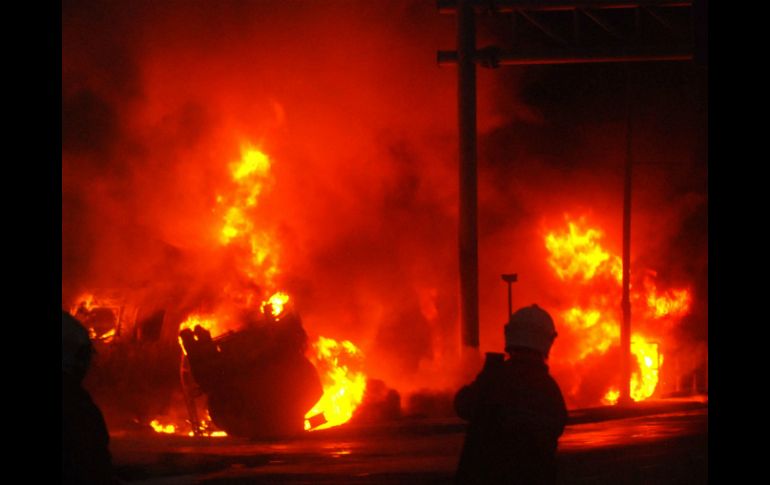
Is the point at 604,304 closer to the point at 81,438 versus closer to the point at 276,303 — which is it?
the point at 276,303

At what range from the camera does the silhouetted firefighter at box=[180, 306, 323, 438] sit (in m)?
19.8

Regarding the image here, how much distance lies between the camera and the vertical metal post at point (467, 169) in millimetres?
20984

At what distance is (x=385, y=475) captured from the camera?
48.1 feet

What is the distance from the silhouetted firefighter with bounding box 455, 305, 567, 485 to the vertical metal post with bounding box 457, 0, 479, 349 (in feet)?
50.9

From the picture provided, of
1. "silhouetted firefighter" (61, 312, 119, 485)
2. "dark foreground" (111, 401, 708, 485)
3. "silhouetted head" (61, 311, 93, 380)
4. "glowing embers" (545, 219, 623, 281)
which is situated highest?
"glowing embers" (545, 219, 623, 281)

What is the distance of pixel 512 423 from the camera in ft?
18.7

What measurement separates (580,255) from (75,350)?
77.4ft

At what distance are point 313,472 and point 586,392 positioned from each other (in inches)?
510

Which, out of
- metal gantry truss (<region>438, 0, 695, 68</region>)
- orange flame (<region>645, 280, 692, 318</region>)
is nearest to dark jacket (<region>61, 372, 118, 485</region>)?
metal gantry truss (<region>438, 0, 695, 68</region>)

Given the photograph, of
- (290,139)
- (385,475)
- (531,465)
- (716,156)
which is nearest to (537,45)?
(290,139)

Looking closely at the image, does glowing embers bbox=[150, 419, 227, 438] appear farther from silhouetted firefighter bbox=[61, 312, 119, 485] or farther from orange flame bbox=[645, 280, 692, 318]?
silhouetted firefighter bbox=[61, 312, 119, 485]

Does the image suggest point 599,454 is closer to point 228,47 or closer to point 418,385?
point 418,385

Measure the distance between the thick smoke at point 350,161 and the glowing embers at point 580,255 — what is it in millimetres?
474

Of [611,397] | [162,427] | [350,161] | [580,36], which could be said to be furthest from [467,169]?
[611,397]
